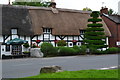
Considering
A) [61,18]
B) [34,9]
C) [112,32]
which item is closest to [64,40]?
[61,18]

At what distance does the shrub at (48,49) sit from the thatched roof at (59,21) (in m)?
4.84

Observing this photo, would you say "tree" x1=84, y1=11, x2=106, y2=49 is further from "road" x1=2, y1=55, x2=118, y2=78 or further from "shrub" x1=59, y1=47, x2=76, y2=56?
"road" x1=2, y1=55, x2=118, y2=78

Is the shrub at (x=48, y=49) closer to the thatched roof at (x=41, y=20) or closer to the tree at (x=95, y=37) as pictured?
the thatched roof at (x=41, y=20)

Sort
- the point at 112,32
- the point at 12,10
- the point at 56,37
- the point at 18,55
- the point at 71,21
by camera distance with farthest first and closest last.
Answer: the point at 112,32 → the point at 71,21 → the point at 56,37 → the point at 12,10 → the point at 18,55

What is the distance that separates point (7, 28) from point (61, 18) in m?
10.3

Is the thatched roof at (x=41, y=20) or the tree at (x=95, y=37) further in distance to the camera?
the tree at (x=95, y=37)

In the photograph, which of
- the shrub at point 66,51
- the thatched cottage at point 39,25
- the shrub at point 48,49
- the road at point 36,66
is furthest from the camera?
the thatched cottage at point 39,25

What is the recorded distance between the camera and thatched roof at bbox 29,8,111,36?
35812mm

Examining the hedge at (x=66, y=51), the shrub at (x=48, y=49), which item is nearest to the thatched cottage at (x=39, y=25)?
the shrub at (x=48, y=49)

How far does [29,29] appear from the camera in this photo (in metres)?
33.8

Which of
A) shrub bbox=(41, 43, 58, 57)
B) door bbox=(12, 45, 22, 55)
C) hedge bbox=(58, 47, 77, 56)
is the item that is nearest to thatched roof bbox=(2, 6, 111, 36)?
door bbox=(12, 45, 22, 55)

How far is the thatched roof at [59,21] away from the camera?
3581 centimetres

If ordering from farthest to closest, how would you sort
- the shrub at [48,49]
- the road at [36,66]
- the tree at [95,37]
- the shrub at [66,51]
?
the tree at [95,37] < the shrub at [66,51] < the shrub at [48,49] < the road at [36,66]

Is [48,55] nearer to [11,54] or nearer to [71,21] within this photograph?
[11,54]
